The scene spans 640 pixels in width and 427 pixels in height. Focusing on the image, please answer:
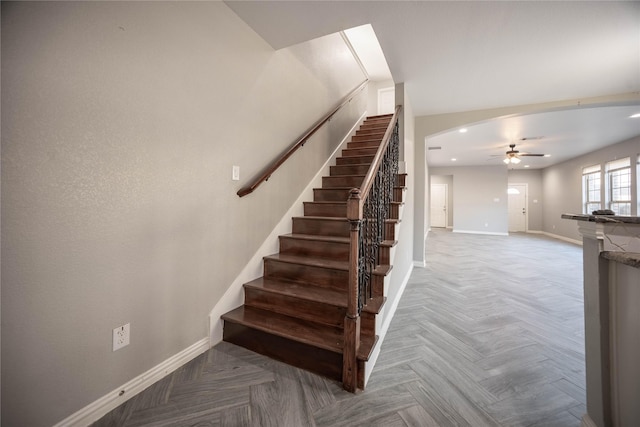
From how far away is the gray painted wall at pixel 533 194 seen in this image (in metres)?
9.84

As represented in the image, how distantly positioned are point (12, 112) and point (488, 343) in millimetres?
3074

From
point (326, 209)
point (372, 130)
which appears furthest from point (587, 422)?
point (372, 130)

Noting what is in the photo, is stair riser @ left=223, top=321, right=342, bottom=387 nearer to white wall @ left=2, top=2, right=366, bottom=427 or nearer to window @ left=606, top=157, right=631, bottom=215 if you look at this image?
white wall @ left=2, top=2, right=366, bottom=427

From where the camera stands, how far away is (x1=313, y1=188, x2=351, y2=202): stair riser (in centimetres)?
302

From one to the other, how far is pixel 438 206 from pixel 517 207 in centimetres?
306

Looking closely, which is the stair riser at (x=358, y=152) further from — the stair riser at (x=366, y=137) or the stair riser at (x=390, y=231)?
the stair riser at (x=390, y=231)

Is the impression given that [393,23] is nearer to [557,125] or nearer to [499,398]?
[499,398]

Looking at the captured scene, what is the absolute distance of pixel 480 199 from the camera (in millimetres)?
9234

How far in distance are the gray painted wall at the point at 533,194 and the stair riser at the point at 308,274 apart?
11.6 metres

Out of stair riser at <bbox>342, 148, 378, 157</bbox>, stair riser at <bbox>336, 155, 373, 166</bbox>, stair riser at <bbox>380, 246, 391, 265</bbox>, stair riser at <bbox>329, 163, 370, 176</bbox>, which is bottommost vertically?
stair riser at <bbox>380, 246, 391, 265</bbox>

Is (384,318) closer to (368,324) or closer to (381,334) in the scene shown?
(381,334)

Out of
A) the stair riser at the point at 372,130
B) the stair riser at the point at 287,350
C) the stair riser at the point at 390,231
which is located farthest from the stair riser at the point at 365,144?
the stair riser at the point at 287,350

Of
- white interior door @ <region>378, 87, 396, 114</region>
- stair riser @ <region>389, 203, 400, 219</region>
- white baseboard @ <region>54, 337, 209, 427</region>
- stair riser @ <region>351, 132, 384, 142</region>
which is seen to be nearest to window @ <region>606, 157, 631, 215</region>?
white interior door @ <region>378, 87, 396, 114</region>

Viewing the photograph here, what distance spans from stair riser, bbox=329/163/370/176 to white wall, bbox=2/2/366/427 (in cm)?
162
